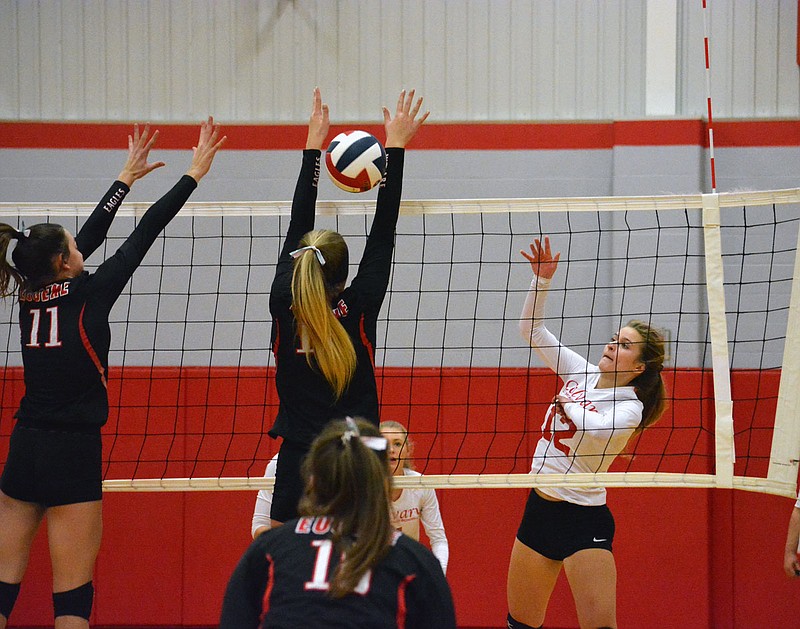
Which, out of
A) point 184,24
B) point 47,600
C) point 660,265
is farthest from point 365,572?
point 184,24

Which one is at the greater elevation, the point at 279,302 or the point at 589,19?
the point at 589,19

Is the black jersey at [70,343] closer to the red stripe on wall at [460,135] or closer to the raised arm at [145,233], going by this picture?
the raised arm at [145,233]

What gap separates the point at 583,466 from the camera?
14.3ft

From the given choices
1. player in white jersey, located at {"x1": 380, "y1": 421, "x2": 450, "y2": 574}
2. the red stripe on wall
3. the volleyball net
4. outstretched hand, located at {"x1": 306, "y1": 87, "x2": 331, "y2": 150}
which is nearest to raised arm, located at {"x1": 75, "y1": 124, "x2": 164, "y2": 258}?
A: outstretched hand, located at {"x1": 306, "y1": 87, "x2": 331, "y2": 150}

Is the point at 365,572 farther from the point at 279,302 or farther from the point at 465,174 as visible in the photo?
the point at 465,174

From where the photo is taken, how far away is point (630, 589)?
6.16 m

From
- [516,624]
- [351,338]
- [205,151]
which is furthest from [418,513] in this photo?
[205,151]

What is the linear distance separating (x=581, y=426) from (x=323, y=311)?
1.37 meters

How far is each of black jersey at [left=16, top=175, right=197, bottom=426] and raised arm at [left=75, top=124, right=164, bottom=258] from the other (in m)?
0.26

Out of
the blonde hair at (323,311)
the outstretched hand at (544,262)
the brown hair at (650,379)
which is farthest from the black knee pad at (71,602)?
the brown hair at (650,379)

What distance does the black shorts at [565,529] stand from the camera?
165 inches

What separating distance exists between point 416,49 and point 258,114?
1.17m

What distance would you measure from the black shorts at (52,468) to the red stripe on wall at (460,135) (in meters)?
3.24

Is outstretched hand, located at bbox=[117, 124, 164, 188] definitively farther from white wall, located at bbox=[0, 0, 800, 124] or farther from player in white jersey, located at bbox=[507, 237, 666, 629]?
white wall, located at bbox=[0, 0, 800, 124]
